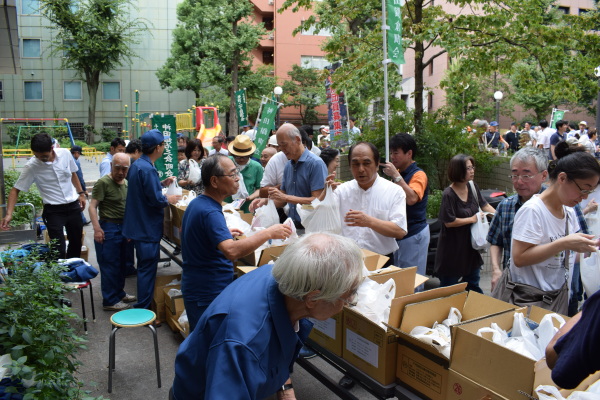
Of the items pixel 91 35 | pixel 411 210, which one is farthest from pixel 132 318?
pixel 91 35

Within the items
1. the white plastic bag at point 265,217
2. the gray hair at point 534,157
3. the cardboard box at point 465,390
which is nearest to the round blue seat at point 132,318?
the white plastic bag at point 265,217

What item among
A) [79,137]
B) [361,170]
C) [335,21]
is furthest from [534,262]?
[79,137]

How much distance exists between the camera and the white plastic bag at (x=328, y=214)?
391 cm

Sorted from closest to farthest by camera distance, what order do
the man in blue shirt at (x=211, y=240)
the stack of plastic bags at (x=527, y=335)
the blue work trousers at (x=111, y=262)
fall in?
the stack of plastic bags at (x=527, y=335) → the man in blue shirt at (x=211, y=240) → the blue work trousers at (x=111, y=262)

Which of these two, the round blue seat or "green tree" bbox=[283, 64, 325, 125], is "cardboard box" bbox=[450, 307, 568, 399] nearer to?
the round blue seat

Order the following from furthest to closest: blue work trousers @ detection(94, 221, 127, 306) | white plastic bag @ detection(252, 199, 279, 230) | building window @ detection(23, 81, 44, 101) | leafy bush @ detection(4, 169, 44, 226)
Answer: building window @ detection(23, 81, 44, 101) → leafy bush @ detection(4, 169, 44, 226) → blue work trousers @ detection(94, 221, 127, 306) → white plastic bag @ detection(252, 199, 279, 230)

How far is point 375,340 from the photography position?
2.43 m

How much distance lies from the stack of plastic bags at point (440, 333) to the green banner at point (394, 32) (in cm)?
483

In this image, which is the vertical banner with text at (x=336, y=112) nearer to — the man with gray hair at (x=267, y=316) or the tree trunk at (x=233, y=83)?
the man with gray hair at (x=267, y=316)

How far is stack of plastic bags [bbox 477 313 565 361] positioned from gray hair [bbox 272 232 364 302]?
995 millimetres

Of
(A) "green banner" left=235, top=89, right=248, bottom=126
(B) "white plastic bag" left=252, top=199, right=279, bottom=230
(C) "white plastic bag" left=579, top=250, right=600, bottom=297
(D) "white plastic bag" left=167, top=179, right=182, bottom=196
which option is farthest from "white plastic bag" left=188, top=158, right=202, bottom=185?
(A) "green banner" left=235, top=89, right=248, bottom=126

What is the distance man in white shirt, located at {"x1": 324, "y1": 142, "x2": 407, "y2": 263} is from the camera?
357 cm

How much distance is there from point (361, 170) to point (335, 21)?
269 inches

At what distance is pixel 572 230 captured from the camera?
9.36ft
